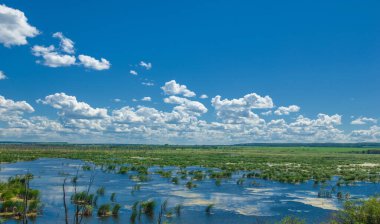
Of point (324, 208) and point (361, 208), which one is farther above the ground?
point (361, 208)

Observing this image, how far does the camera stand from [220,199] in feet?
113

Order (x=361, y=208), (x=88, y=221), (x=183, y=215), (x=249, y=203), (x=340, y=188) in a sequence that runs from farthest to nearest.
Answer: (x=340, y=188) < (x=249, y=203) < (x=183, y=215) < (x=88, y=221) < (x=361, y=208)

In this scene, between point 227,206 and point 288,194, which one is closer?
point 227,206

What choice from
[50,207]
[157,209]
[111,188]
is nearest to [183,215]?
[157,209]

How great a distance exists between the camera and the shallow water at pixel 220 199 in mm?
26725

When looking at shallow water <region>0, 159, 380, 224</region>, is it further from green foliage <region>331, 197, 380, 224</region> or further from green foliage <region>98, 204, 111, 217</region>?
green foliage <region>331, 197, 380, 224</region>

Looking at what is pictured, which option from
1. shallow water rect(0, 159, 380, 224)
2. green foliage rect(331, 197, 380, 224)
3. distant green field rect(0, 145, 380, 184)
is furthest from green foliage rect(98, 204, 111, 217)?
distant green field rect(0, 145, 380, 184)

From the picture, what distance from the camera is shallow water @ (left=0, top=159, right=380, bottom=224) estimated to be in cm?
2673

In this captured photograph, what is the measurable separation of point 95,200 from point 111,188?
9.79 metres

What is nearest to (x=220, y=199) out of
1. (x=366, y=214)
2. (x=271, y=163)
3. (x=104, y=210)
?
(x=104, y=210)

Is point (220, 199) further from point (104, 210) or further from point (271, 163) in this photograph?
point (271, 163)

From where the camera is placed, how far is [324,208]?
30.8m

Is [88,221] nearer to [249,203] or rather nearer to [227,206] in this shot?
[227,206]

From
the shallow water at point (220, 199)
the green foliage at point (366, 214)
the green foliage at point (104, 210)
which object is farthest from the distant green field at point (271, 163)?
the green foliage at point (366, 214)
